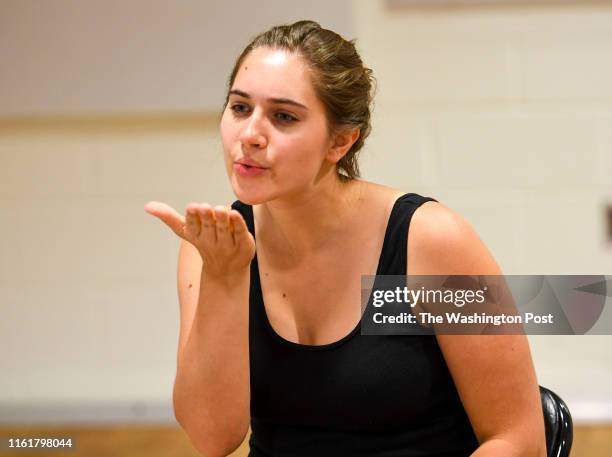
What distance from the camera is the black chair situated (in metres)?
1.38

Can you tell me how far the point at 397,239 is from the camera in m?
1.48

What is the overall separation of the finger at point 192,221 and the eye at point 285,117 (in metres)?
0.27

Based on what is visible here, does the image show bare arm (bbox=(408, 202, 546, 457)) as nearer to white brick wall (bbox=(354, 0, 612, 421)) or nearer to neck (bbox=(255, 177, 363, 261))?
neck (bbox=(255, 177, 363, 261))

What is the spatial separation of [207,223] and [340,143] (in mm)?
380

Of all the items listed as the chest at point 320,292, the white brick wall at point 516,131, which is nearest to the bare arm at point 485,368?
the chest at point 320,292

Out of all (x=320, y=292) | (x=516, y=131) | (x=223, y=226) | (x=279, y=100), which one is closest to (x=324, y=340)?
(x=320, y=292)

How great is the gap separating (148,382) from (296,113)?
1.83m

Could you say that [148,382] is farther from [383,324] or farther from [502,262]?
[383,324]

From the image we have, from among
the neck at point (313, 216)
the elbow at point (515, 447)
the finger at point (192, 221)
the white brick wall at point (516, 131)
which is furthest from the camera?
the white brick wall at point (516, 131)

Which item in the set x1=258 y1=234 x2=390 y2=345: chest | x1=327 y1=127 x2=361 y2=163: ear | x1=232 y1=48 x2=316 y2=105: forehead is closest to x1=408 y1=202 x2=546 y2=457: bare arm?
x1=258 y1=234 x2=390 y2=345: chest

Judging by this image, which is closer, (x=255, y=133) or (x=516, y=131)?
(x=255, y=133)

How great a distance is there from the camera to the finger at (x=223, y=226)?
1.25m

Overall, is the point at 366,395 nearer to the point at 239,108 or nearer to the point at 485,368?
the point at 485,368

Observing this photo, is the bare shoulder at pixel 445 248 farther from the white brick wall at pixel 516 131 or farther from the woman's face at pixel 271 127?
the white brick wall at pixel 516 131
